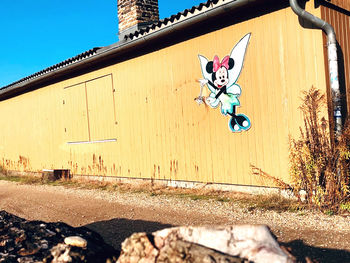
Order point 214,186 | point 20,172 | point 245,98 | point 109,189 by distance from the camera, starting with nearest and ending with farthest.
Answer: point 245,98 → point 214,186 → point 109,189 → point 20,172

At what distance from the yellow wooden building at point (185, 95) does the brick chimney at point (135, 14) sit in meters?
0.07

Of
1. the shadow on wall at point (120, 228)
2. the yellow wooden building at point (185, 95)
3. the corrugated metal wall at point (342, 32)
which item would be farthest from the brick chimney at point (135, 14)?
the shadow on wall at point (120, 228)

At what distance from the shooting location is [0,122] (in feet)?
46.5

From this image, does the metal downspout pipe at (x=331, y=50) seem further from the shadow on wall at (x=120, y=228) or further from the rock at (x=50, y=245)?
the rock at (x=50, y=245)

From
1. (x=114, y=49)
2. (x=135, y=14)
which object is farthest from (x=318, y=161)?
(x=135, y=14)

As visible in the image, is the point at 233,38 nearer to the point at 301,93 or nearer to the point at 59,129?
the point at 301,93

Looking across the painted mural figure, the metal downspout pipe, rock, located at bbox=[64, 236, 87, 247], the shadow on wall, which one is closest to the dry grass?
the painted mural figure

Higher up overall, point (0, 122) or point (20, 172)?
point (0, 122)

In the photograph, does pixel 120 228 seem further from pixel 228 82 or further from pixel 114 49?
pixel 114 49

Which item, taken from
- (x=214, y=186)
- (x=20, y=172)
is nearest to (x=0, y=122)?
(x=20, y=172)

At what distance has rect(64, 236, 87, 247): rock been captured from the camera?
2771mm

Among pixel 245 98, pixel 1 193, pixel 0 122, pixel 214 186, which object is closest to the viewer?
pixel 245 98

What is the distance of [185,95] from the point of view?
23.6ft

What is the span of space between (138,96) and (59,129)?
387cm
